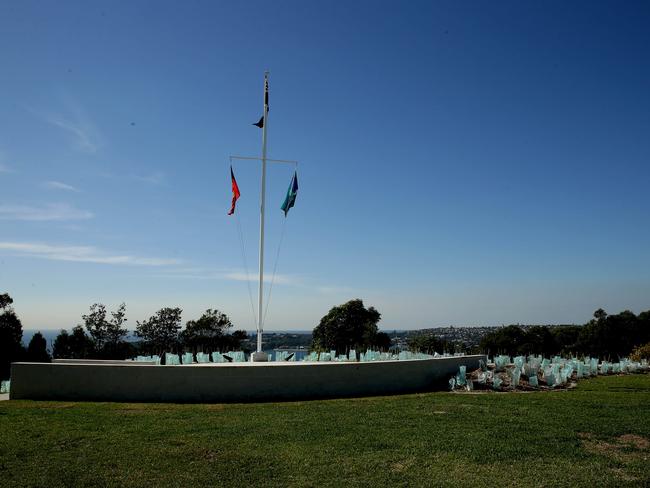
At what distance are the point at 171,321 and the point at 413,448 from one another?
110 feet

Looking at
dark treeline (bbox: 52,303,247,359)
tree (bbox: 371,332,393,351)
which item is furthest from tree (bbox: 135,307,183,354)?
tree (bbox: 371,332,393,351)

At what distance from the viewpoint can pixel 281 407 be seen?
38.2ft

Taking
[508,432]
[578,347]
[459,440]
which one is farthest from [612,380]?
[578,347]

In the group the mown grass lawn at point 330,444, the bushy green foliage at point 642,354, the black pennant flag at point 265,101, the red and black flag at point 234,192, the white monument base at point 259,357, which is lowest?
the mown grass lawn at point 330,444

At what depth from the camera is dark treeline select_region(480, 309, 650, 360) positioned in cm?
5444

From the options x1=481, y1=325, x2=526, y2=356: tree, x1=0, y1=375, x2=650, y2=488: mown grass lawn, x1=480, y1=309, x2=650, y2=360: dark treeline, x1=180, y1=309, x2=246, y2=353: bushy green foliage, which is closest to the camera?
x1=0, y1=375, x2=650, y2=488: mown grass lawn

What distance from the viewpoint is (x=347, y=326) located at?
140 feet

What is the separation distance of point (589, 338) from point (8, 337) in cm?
5576

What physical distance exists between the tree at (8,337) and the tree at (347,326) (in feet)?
70.6

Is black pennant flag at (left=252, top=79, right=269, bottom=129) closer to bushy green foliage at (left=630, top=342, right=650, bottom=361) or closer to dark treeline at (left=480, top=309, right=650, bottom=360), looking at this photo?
bushy green foliage at (left=630, top=342, right=650, bottom=361)

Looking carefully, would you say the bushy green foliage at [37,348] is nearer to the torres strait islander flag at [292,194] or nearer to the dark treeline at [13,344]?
the dark treeline at [13,344]

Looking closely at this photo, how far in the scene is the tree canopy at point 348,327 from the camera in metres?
42.0

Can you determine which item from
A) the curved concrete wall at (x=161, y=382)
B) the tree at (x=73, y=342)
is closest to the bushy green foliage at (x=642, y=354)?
the curved concrete wall at (x=161, y=382)

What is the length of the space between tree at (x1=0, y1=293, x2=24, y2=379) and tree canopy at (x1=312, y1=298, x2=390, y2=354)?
21.5m
